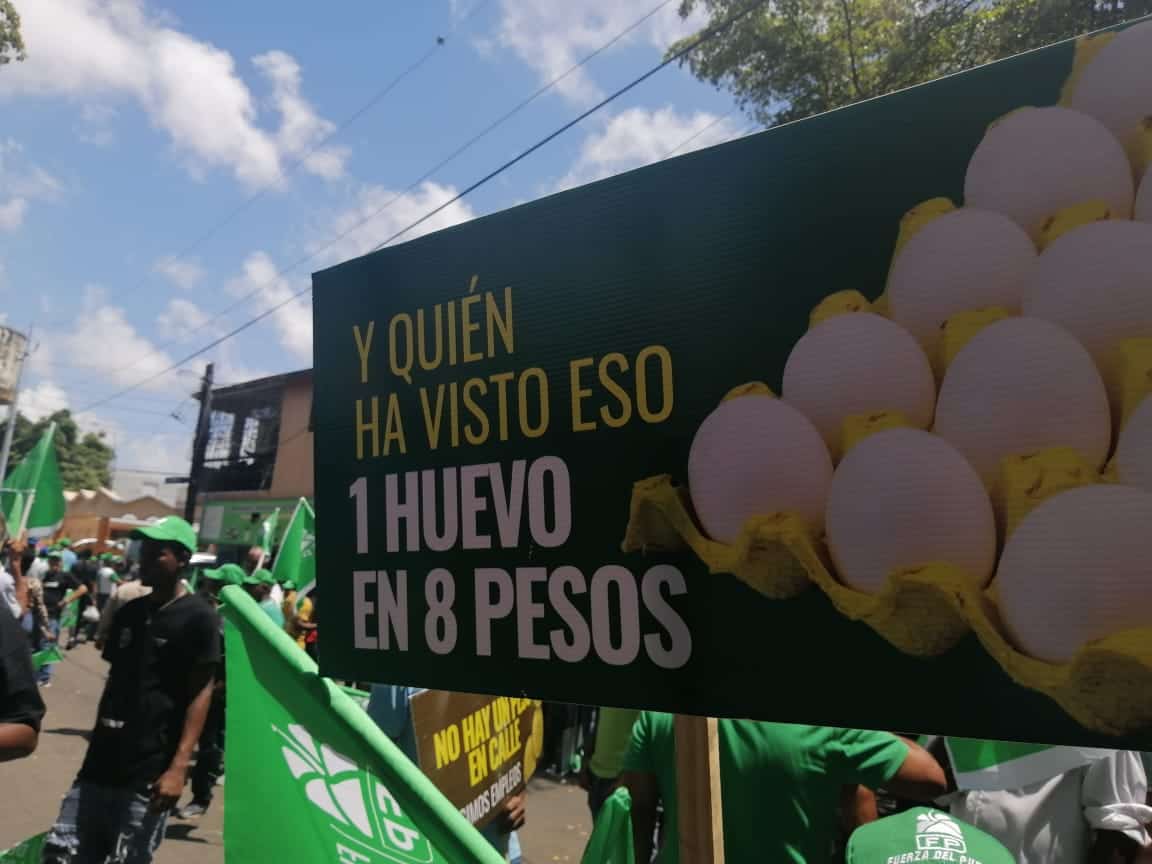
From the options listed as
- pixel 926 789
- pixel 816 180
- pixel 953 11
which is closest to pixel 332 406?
pixel 816 180

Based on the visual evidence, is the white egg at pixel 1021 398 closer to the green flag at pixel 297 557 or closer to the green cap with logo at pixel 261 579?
the green cap with logo at pixel 261 579

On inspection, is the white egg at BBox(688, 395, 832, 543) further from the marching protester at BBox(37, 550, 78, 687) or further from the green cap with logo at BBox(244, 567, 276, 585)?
the marching protester at BBox(37, 550, 78, 687)

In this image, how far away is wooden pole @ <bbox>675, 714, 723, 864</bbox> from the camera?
57.8 inches

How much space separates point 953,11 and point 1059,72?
25.0ft

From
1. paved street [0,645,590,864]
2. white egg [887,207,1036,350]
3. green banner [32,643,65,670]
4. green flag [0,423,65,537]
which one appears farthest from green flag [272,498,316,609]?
white egg [887,207,1036,350]

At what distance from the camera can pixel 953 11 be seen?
751cm

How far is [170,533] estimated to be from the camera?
3619mm

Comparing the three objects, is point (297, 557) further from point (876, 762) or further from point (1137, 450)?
point (1137, 450)

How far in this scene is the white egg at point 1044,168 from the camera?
42.0 inches

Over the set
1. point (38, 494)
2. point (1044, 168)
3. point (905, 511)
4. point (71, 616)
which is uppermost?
A: point (38, 494)

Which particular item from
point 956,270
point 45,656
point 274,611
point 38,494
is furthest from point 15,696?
point 38,494

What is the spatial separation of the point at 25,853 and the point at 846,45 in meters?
8.65

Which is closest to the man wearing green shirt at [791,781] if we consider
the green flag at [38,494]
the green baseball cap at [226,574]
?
the green baseball cap at [226,574]

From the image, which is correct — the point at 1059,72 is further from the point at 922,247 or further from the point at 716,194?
the point at 716,194
